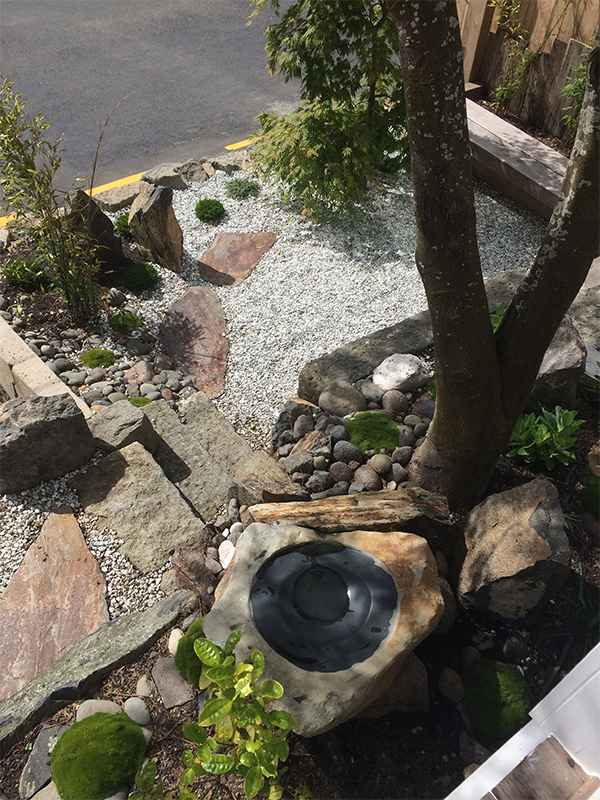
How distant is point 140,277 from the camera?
5723mm

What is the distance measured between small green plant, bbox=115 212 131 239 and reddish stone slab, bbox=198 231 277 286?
77 centimetres

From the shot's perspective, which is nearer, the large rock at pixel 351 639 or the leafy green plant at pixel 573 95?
the large rock at pixel 351 639

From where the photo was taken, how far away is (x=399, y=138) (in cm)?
639

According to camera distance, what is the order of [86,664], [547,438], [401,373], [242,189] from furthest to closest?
[242,189], [401,373], [547,438], [86,664]

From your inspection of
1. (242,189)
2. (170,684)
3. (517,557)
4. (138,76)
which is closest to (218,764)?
(170,684)

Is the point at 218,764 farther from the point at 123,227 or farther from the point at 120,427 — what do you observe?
the point at 123,227

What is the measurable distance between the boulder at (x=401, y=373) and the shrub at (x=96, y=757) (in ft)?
A: 8.61

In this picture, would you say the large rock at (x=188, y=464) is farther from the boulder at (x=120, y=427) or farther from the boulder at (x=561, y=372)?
the boulder at (x=561, y=372)

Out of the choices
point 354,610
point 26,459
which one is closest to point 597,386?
point 354,610

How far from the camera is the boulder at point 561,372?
386 centimetres

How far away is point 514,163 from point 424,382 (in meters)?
3.30

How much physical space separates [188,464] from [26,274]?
7.70 feet

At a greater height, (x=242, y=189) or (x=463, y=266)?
(x=463, y=266)

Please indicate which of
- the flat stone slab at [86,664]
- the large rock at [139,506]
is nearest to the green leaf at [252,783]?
the flat stone slab at [86,664]
